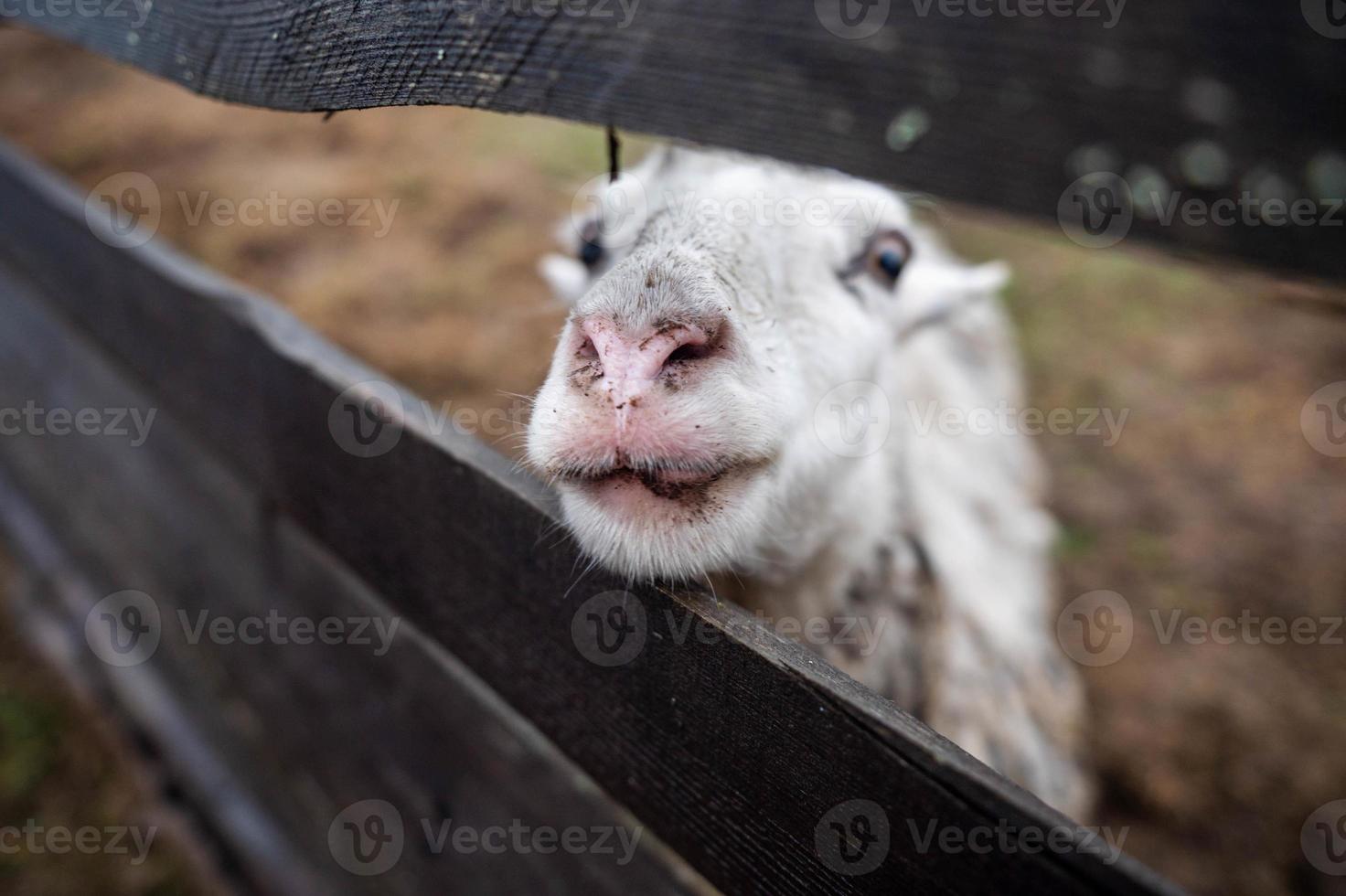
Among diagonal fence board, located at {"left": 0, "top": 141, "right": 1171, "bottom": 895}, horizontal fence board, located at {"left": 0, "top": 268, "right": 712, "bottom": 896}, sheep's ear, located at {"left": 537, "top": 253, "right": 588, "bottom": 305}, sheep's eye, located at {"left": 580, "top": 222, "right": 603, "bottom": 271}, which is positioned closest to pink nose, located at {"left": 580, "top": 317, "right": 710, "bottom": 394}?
diagonal fence board, located at {"left": 0, "top": 141, "right": 1171, "bottom": 895}

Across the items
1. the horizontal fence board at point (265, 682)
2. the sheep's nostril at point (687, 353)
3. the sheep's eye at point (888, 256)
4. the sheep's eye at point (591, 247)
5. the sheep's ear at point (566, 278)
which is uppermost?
the sheep's nostril at point (687, 353)

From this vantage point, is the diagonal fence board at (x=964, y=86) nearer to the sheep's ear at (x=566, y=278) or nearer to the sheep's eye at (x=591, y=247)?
the sheep's eye at (x=591, y=247)

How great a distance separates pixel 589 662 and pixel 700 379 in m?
0.42

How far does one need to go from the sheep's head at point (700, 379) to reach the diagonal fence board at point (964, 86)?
0.35m

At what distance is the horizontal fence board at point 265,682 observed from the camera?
1.61m

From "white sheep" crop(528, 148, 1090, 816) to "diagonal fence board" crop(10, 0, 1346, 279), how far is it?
347 mm

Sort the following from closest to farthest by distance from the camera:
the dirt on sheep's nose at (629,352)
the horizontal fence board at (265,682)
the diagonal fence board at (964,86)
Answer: the diagonal fence board at (964,86)
the dirt on sheep's nose at (629,352)
the horizontal fence board at (265,682)

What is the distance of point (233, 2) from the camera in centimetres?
99

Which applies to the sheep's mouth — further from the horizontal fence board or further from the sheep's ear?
the sheep's ear

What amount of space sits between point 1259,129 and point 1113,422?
4623 millimetres

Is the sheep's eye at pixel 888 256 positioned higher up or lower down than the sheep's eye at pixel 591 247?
higher up

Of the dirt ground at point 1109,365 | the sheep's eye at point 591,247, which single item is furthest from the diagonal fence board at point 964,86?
the dirt ground at point 1109,365

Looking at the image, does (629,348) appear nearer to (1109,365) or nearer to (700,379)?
(700,379)

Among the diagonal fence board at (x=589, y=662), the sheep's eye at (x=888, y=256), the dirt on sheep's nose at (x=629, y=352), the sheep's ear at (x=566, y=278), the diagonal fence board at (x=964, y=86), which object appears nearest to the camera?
the diagonal fence board at (x=964, y=86)
